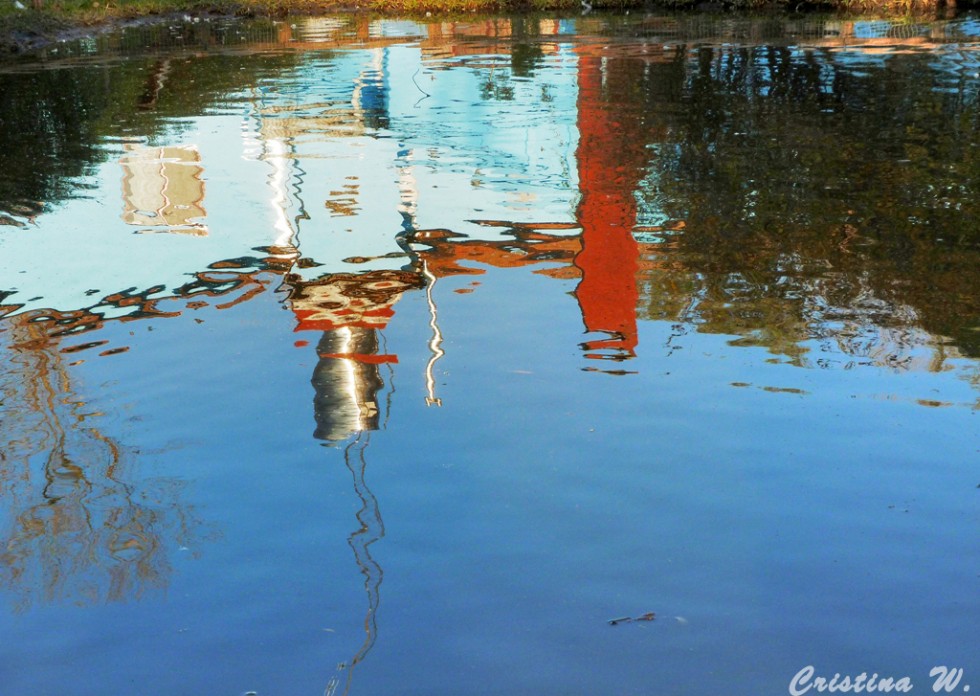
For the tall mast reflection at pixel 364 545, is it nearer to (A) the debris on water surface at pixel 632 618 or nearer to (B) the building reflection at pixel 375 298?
(B) the building reflection at pixel 375 298

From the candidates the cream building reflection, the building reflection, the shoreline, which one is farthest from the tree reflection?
the shoreline

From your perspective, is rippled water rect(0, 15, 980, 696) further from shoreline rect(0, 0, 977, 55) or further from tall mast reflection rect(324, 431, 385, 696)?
shoreline rect(0, 0, 977, 55)

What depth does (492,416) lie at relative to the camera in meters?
5.25

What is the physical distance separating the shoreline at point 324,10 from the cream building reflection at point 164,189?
14.4 meters

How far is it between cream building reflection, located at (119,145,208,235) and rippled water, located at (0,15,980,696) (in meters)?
0.05

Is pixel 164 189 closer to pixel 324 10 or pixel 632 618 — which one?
pixel 632 618

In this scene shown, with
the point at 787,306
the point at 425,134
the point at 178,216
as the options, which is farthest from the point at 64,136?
the point at 787,306

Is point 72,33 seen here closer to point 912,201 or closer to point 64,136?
point 64,136

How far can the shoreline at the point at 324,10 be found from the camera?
28233 mm

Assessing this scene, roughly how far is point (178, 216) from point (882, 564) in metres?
6.52

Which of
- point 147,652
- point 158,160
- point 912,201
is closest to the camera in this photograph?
point 147,652

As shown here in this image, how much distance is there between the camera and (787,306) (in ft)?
21.7

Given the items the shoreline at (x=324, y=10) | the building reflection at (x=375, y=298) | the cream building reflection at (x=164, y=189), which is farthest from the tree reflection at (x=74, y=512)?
the shoreline at (x=324, y=10)

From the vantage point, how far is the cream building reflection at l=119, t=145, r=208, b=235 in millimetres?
9062
